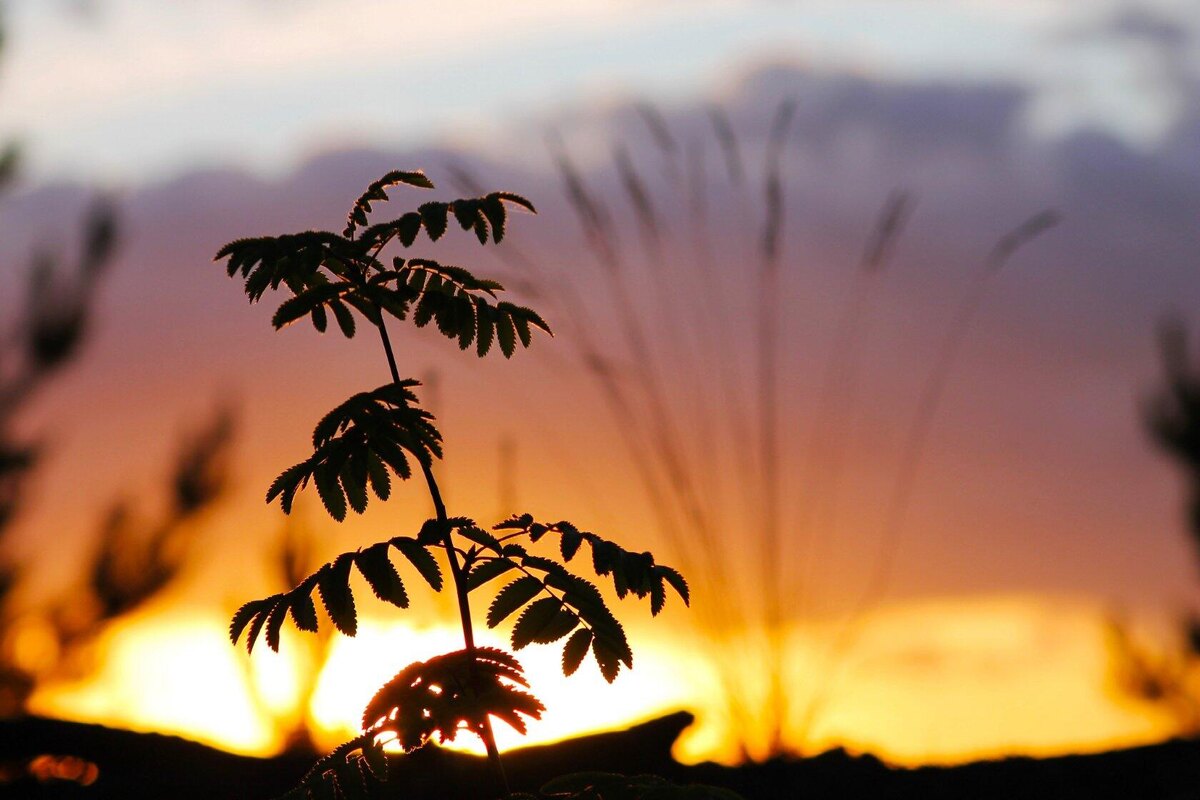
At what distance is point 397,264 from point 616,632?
2.69ft

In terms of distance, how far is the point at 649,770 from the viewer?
4094 millimetres

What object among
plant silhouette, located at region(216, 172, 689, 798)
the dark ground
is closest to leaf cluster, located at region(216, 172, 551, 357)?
plant silhouette, located at region(216, 172, 689, 798)

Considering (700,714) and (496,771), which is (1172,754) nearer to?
(700,714)

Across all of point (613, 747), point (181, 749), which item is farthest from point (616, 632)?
point (181, 749)

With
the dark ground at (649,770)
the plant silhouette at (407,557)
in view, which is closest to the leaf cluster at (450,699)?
the plant silhouette at (407,557)

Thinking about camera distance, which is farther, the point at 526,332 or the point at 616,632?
the point at 526,332

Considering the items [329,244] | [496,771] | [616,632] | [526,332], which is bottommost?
[496,771]

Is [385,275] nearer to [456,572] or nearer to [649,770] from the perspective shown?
[456,572]

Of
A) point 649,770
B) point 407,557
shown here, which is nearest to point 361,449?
point 407,557

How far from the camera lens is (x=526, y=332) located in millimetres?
2494

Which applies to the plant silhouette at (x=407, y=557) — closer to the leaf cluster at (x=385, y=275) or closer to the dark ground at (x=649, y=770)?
the leaf cluster at (x=385, y=275)

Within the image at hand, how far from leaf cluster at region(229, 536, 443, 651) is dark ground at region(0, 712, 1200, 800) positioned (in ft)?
6.12

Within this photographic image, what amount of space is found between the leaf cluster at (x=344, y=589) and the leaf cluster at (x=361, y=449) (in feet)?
0.29

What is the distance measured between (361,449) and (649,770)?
2.18 m
